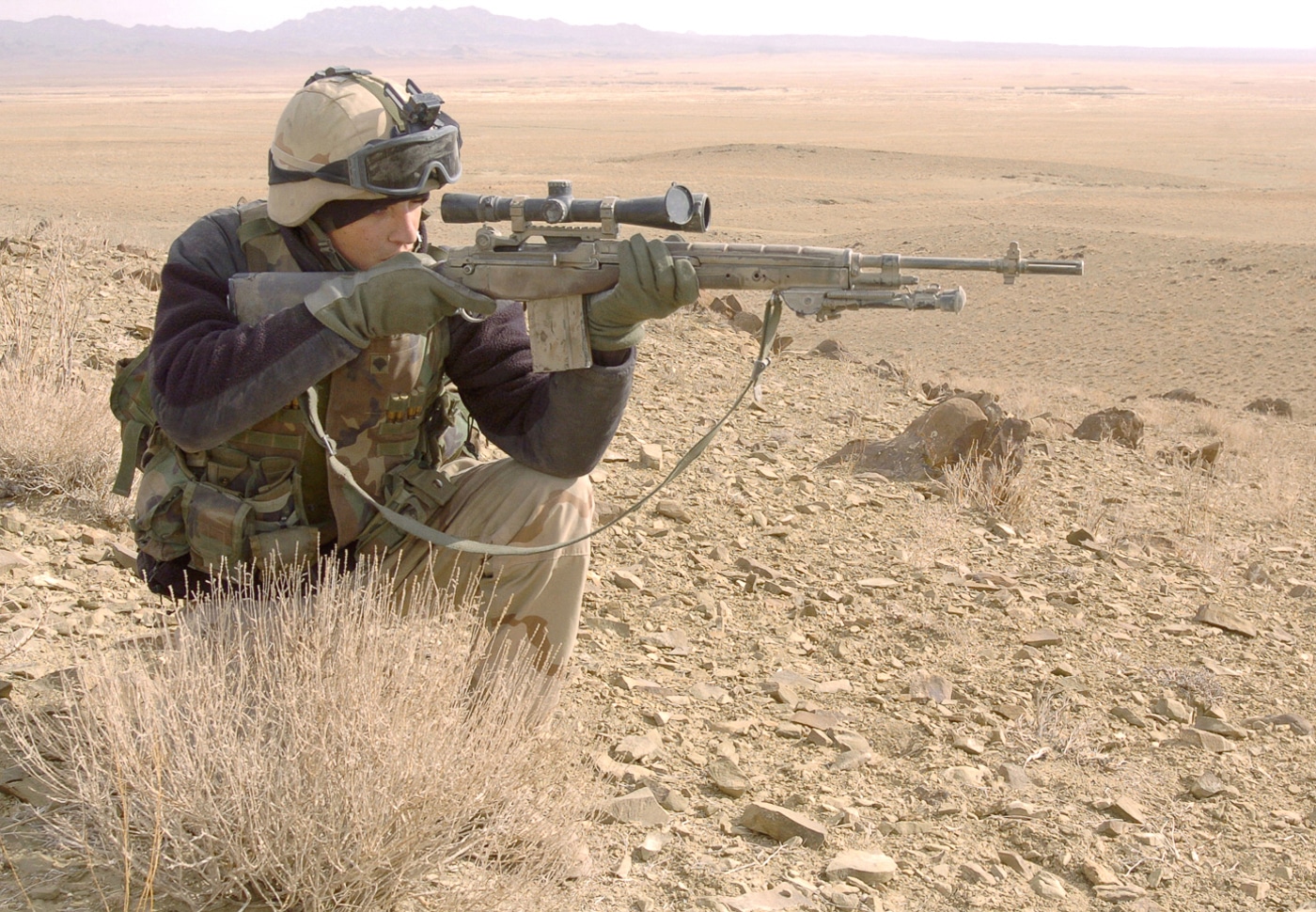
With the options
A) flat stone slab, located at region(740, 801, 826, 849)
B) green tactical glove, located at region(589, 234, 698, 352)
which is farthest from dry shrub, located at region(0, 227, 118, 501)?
flat stone slab, located at region(740, 801, 826, 849)

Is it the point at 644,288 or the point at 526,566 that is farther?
the point at 526,566

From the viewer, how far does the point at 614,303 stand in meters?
2.98

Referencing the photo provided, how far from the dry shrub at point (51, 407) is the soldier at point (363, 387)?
130 centimetres

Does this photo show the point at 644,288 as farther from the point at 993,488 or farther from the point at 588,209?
the point at 993,488

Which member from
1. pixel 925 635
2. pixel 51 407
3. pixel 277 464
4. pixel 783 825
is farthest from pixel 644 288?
pixel 51 407

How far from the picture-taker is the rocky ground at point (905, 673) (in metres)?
2.93

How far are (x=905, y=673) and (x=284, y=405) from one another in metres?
2.07

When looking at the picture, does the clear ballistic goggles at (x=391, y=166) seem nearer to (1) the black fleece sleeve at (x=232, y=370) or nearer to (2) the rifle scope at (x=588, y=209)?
(2) the rifle scope at (x=588, y=209)

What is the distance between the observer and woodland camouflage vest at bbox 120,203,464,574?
310 cm

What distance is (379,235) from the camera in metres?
3.19

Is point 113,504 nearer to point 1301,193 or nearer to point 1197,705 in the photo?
point 1197,705

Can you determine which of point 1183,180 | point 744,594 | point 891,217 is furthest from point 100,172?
point 744,594

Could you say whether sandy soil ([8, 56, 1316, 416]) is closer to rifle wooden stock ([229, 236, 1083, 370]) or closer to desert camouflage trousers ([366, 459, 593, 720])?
rifle wooden stock ([229, 236, 1083, 370])

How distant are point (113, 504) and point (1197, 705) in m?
3.63
